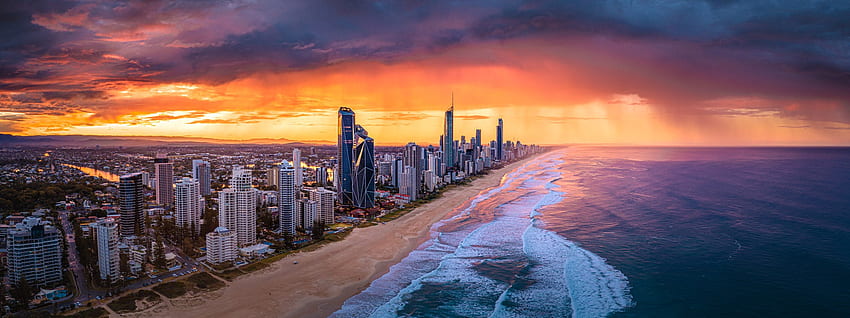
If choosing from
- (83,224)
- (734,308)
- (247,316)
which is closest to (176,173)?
(83,224)

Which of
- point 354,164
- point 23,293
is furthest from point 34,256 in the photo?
point 354,164

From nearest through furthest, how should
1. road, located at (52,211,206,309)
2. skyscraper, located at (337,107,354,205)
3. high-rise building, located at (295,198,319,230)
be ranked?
road, located at (52,211,206,309)
high-rise building, located at (295,198,319,230)
skyscraper, located at (337,107,354,205)

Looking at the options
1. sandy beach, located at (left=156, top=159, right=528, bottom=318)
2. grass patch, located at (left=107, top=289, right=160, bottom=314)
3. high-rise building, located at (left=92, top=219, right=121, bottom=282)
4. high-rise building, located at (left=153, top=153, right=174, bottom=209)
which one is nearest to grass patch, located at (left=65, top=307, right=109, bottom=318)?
grass patch, located at (left=107, top=289, right=160, bottom=314)

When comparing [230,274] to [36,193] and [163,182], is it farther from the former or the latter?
[36,193]

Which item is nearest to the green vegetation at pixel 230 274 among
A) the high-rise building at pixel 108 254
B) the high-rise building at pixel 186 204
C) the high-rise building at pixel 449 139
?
the high-rise building at pixel 108 254

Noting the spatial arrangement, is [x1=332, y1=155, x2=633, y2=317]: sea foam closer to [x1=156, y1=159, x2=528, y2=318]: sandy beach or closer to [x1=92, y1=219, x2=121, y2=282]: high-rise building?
[x1=156, y1=159, x2=528, y2=318]: sandy beach

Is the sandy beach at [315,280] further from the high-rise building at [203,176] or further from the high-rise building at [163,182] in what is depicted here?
the high-rise building at [203,176]
